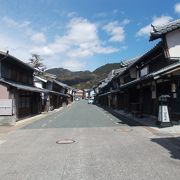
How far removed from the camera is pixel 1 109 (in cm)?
2338

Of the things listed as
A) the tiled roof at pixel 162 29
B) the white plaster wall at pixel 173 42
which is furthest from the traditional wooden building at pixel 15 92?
the white plaster wall at pixel 173 42

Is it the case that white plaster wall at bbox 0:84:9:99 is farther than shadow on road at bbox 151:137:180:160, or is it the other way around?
white plaster wall at bbox 0:84:9:99

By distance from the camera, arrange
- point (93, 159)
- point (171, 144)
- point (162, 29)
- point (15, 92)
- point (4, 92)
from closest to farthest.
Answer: point (93, 159)
point (171, 144)
point (162, 29)
point (4, 92)
point (15, 92)

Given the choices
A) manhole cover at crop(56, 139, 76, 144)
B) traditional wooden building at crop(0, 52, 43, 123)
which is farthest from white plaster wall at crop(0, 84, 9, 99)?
manhole cover at crop(56, 139, 76, 144)

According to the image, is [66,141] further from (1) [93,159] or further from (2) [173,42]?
(2) [173,42]

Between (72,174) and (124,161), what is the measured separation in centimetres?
204

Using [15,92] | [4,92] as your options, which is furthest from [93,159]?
[15,92]

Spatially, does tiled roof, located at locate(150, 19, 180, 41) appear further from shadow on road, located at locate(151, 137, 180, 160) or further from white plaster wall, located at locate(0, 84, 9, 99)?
white plaster wall, located at locate(0, 84, 9, 99)

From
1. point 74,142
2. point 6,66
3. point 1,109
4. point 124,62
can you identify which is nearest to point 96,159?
point 74,142

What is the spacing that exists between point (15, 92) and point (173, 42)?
44.1 feet

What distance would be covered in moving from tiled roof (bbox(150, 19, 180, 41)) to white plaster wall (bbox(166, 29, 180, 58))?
481 millimetres

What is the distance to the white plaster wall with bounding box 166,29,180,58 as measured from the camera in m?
20.5

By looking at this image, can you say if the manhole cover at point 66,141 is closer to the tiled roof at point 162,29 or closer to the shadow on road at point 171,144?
the shadow on road at point 171,144

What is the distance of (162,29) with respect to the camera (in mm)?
20172
